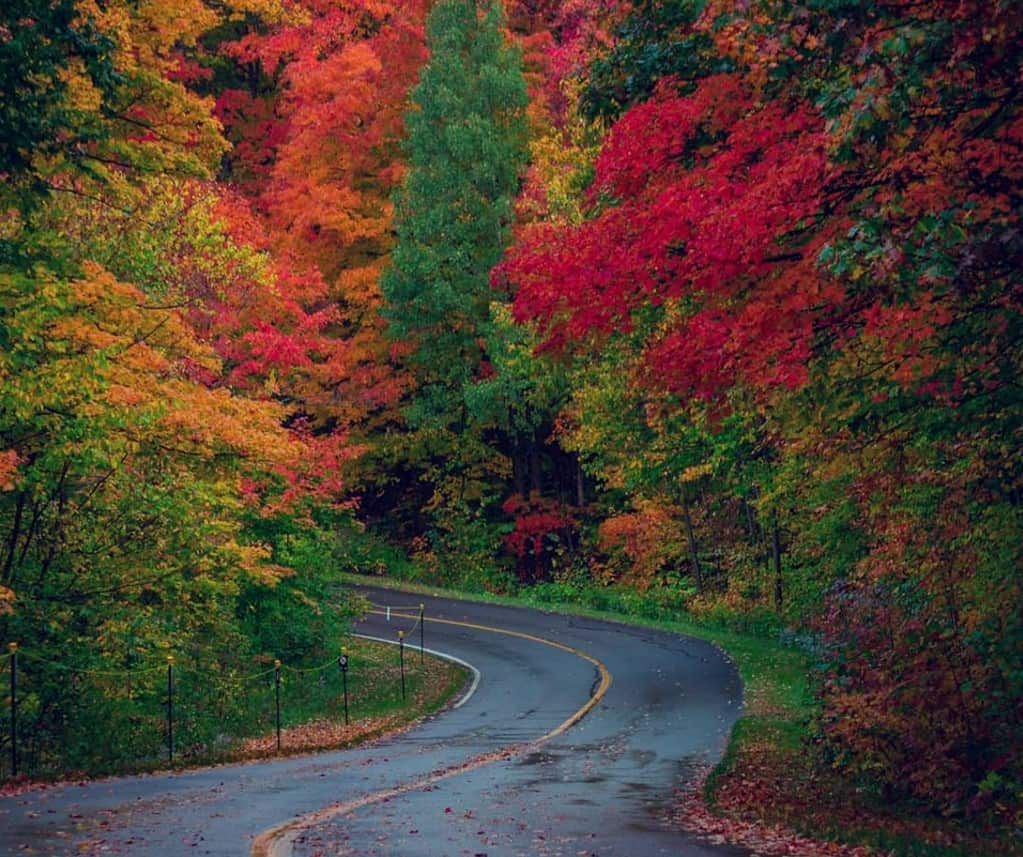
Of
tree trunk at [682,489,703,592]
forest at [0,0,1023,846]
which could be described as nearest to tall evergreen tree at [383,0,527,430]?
forest at [0,0,1023,846]

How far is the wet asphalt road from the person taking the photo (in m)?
11.9

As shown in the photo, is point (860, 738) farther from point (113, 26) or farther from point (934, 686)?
point (113, 26)

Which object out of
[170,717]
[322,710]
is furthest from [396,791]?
[322,710]

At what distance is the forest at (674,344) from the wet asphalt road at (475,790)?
2609 mm

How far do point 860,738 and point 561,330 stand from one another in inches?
217

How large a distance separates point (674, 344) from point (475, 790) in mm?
5568

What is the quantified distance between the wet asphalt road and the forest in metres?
2.61

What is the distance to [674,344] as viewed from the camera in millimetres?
14445

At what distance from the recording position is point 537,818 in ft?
44.2

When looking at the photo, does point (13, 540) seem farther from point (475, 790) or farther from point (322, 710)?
point (322, 710)

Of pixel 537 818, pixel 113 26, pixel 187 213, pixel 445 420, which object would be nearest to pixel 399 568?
pixel 445 420

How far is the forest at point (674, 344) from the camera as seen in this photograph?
1102 cm

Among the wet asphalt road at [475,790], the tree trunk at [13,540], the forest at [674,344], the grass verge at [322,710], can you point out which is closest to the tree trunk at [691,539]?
the forest at [674,344]

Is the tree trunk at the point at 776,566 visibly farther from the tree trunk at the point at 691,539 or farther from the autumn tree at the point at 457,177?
the autumn tree at the point at 457,177
